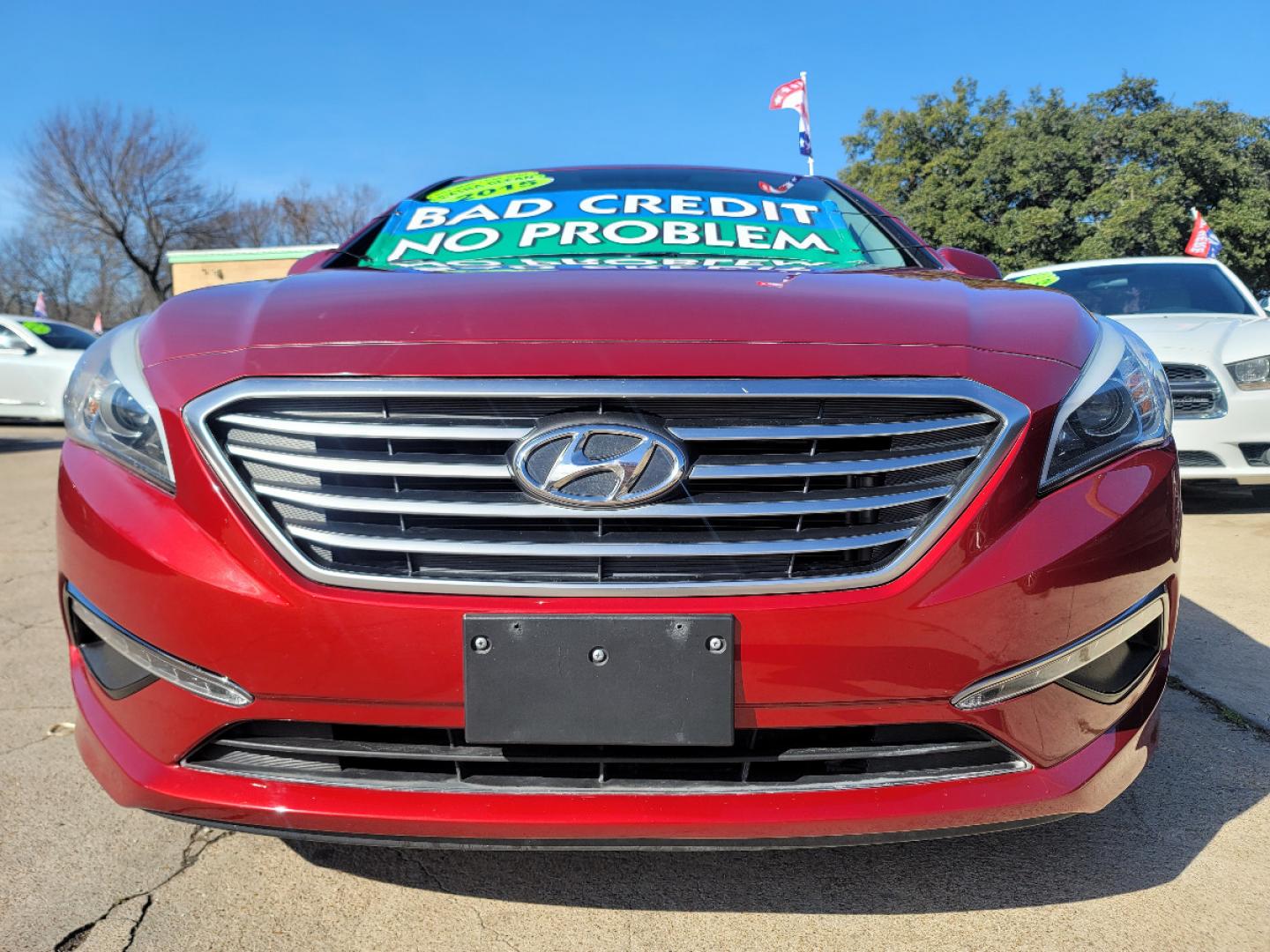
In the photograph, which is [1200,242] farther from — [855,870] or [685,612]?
[685,612]

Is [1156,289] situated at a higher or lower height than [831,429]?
lower

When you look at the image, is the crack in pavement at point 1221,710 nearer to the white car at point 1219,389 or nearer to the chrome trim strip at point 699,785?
the chrome trim strip at point 699,785

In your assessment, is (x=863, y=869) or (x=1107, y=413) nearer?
(x=1107, y=413)

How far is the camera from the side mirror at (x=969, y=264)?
2.38 m

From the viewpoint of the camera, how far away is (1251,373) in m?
4.80

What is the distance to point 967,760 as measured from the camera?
4.75 feet

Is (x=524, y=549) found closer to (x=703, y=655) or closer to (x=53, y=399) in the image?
(x=703, y=655)

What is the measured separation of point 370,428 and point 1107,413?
1138 millimetres

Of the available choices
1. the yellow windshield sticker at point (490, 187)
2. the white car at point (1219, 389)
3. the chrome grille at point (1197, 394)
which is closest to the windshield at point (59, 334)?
the yellow windshield sticker at point (490, 187)

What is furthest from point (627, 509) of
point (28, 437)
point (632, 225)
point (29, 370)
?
point (28, 437)

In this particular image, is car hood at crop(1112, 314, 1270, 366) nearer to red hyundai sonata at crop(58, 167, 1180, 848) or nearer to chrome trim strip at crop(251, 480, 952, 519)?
red hyundai sonata at crop(58, 167, 1180, 848)

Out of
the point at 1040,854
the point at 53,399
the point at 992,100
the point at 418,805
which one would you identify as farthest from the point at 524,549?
the point at 992,100

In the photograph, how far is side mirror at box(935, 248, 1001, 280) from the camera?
2375 mm

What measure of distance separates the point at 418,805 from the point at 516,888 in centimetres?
43
